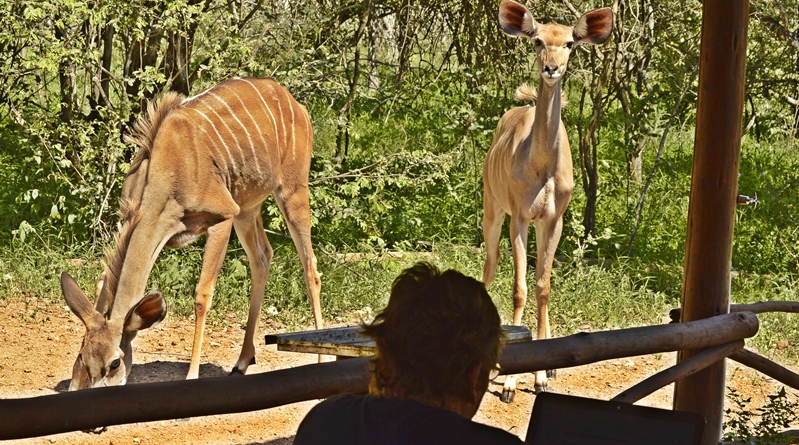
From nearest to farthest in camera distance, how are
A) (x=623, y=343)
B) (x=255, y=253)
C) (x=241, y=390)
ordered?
(x=241, y=390)
(x=623, y=343)
(x=255, y=253)

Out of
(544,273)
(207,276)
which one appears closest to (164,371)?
(207,276)

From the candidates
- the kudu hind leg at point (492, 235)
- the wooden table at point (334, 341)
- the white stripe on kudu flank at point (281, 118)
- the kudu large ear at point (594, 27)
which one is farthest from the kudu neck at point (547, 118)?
the wooden table at point (334, 341)

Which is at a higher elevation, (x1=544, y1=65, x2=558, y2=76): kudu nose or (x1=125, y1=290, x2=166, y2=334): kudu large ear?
(x1=544, y1=65, x2=558, y2=76): kudu nose

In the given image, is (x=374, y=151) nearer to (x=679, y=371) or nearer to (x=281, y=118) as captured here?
(x=281, y=118)

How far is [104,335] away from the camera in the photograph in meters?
5.17

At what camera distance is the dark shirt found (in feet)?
6.10

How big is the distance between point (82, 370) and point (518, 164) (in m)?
2.92

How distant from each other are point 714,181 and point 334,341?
5.38 ft

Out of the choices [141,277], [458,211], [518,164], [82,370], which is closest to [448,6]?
[458,211]

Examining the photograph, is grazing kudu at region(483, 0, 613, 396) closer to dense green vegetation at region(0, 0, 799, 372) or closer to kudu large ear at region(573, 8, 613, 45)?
kudu large ear at region(573, 8, 613, 45)

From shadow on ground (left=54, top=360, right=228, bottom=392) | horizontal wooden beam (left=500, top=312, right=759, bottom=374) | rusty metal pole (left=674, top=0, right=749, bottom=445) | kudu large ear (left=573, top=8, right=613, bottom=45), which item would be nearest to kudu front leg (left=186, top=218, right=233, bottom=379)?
shadow on ground (left=54, top=360, right=228, bottom=392)

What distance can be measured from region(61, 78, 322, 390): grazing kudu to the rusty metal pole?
2695 mm

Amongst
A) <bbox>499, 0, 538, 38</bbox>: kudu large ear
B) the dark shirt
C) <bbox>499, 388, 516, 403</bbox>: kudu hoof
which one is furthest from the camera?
<bbox>499, 0, 538, 38</bbox>: kudu large ear

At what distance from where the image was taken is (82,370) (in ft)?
16.7
